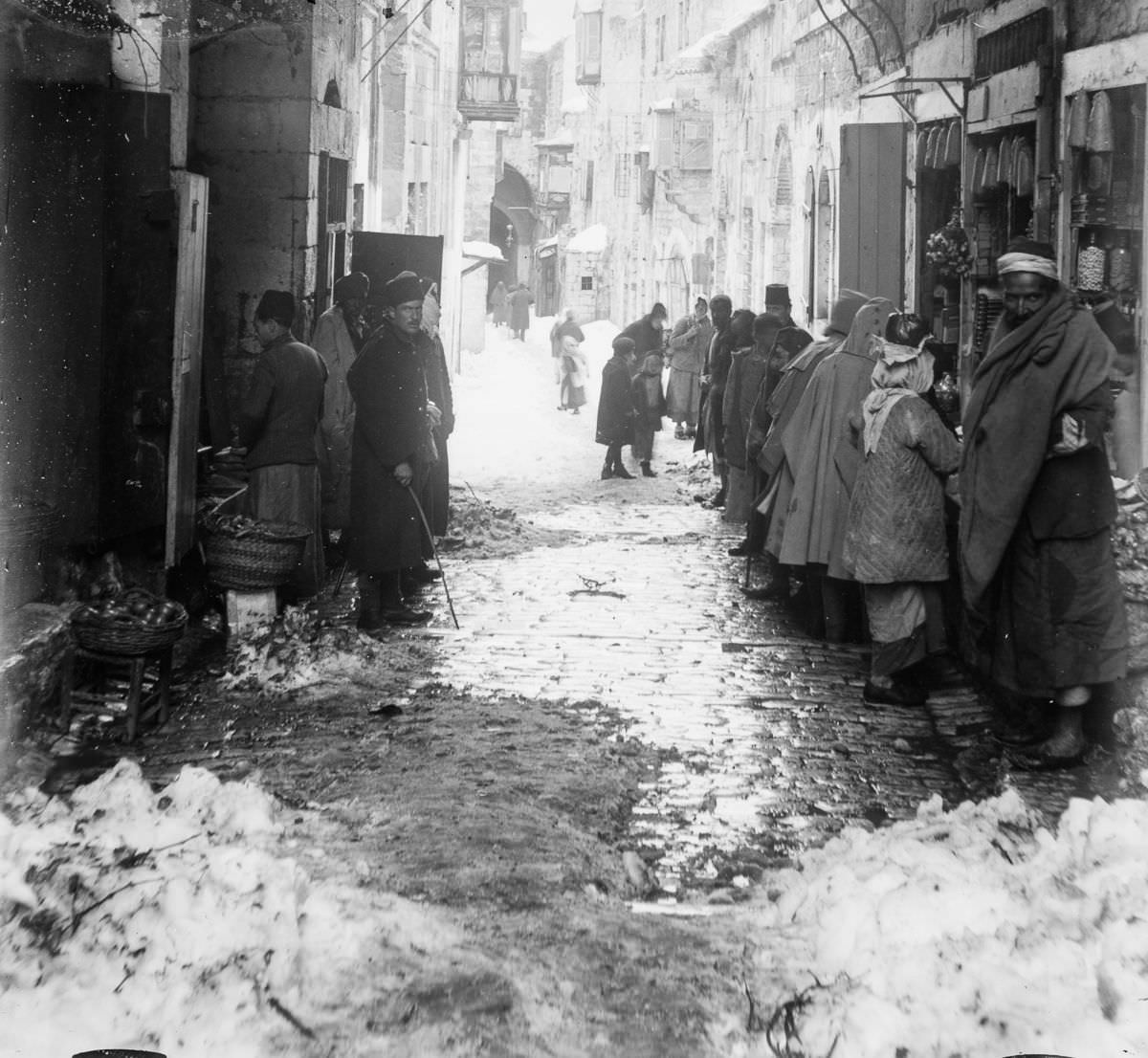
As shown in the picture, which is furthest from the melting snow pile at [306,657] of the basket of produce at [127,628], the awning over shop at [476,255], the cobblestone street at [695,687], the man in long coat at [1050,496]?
the awning over shop at [476,255]

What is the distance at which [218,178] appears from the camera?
11.8 metres

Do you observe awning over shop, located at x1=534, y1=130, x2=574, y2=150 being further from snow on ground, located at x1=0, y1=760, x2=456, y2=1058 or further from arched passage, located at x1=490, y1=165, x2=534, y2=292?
snow on ground, located at x1=0, y1=760, x2=456, y2=1058

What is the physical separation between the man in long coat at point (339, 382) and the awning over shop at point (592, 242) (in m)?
38.0

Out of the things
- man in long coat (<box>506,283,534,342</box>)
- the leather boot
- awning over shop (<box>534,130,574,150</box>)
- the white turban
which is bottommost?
the leather boot

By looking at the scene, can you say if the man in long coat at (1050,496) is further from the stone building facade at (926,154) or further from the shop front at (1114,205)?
the shop front at (1114,205)

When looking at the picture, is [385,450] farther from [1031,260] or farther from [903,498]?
[1031,260]

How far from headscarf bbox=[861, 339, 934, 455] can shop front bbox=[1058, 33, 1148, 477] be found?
5.66 ft

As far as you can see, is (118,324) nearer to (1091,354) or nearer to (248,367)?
(248,367)

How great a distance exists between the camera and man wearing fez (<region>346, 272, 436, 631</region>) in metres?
9.11

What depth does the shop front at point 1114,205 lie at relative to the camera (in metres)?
8.84

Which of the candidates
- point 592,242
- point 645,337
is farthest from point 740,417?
point 592,242

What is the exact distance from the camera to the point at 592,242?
49031 millimetres

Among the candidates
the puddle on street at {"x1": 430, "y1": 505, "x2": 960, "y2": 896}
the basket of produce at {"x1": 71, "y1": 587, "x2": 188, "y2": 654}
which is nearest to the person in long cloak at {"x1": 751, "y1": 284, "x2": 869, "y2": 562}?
the puddle on street at {"x1": 430, "y1": 505, "x2": 960, "y2": 896}

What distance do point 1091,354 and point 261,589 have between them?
14.4ft
